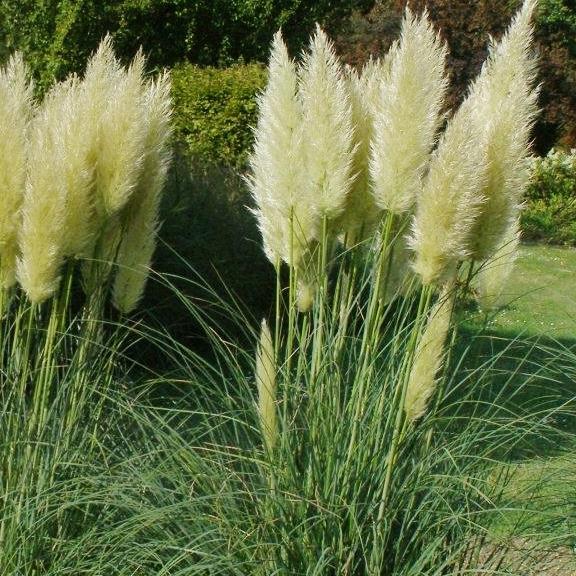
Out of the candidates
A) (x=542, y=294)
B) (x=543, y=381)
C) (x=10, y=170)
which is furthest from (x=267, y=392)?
(x=542, y=294)

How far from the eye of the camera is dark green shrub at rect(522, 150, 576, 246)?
18.3 meters

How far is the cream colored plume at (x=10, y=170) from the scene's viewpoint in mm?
3732

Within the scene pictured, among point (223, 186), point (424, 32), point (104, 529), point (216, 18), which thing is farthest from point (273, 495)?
point (216, 18)

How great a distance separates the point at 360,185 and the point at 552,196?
53.5 feet

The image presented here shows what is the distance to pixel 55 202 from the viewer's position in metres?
3.62

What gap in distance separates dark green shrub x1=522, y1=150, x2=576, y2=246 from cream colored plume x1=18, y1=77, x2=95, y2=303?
14.9 metres

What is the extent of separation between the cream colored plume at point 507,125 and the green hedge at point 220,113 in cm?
896

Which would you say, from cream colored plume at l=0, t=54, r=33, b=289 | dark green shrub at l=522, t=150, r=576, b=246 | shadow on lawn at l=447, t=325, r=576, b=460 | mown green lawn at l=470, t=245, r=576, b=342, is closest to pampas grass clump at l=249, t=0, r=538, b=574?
shadow on lawn at l=447, t=325, r=576, b=460

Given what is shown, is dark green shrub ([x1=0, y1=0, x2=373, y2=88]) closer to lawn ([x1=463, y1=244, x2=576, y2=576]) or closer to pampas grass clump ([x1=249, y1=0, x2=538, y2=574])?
lawn ([x1=463, y1=244, x2=576, y2=576])

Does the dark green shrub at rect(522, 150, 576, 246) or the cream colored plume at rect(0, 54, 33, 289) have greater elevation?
the dark green shrub at rect(522, 150, 576, 246)

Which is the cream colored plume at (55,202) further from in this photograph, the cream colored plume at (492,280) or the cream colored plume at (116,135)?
the cream colored plume at (492,280)

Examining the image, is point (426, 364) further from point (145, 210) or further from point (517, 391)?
point (145, 210)

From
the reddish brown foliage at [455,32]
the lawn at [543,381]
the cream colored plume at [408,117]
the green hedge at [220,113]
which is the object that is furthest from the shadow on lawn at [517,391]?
the reddish brown foliage at [455,32]

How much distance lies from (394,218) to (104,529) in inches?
54.4
